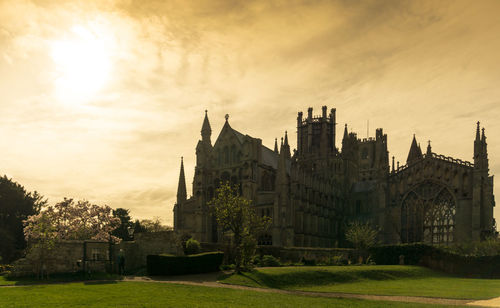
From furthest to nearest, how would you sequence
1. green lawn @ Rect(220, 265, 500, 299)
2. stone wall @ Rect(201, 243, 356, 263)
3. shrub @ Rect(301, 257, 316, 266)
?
1. shrub @ Rect(301, 257, 316, 266)
2. stone wall @ Rect(201, 243, 356, 263)
3. green lawn @ Rect(220, 265, 500, 299)

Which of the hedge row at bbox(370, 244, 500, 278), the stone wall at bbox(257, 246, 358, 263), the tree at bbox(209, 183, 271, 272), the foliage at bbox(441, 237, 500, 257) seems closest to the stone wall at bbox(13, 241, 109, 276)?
the tree at bbox(209, 183, 271, 272)

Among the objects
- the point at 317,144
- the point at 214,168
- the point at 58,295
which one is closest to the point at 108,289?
the point at 58,295

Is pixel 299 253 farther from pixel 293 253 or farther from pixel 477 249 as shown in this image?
pixel 477 249

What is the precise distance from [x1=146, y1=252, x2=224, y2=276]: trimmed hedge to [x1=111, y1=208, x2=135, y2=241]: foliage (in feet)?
165

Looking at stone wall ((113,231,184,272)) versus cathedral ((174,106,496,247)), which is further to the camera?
cathedral ((174,106,496,247))

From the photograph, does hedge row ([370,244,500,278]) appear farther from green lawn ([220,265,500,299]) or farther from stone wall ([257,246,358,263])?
green lawn ([220,265,500,299])

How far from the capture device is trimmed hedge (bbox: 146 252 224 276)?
3522 cm

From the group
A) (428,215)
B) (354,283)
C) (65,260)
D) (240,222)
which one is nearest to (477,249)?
(428,215)

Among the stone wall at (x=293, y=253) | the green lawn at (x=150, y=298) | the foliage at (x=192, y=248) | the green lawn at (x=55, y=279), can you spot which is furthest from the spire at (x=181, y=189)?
the green lawn at (x=150, y=298)

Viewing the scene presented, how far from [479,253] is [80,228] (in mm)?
45534

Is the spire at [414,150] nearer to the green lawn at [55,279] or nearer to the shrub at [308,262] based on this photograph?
the shrub at [308,262]

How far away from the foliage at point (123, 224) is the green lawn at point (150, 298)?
58.9 m

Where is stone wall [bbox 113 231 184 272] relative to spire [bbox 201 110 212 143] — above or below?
below

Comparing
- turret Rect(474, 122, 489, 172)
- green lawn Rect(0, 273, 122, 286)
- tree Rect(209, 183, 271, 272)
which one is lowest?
green lawn Rect(0, 273, 122, 286)
